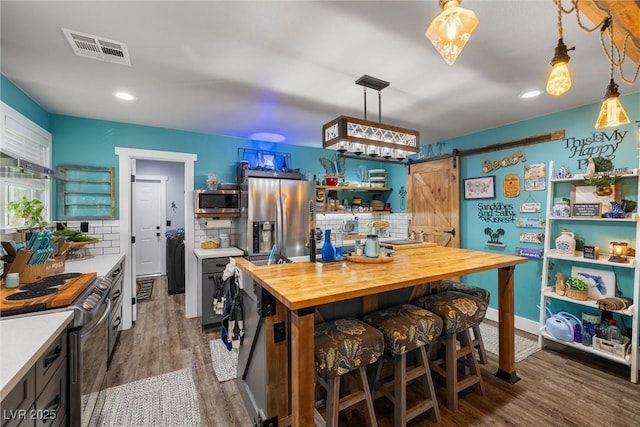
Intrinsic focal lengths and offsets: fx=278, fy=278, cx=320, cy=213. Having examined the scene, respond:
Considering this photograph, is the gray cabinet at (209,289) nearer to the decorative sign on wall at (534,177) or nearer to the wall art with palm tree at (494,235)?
the wall art with palm tree at (494,235)

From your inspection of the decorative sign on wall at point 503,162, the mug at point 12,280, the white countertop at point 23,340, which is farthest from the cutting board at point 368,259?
the decorative sign on wall at point 503,162

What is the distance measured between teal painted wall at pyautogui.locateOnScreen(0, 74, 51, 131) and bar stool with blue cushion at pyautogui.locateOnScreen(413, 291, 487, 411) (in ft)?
11.8

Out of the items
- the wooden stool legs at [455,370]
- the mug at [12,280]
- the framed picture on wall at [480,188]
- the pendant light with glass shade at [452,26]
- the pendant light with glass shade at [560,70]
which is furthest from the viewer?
the framed picture on wall at [480,188]

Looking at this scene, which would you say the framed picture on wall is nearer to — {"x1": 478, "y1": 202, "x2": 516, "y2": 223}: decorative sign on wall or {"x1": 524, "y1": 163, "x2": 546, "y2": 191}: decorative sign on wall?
{"x1": 478, "y1": 202, "x2": 516, "y2": 223}: decorative sign on wall

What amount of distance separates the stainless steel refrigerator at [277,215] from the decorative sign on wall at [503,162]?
2.37 m

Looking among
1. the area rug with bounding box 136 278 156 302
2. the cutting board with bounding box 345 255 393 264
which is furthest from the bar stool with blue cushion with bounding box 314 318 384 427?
the area rug with bounding box 136 278 156 302

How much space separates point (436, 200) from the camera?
14.2 ft

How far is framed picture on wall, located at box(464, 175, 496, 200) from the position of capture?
12.0 ft

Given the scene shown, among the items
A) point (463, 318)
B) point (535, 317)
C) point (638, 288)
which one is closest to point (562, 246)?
point (638, 288)

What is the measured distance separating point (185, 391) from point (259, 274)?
1366mm

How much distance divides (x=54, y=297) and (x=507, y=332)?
314cm

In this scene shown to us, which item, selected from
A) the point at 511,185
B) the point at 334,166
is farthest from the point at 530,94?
the point at 334,166

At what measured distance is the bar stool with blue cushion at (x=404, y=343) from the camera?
5.61ft

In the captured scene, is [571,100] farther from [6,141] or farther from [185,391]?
[6,141]
